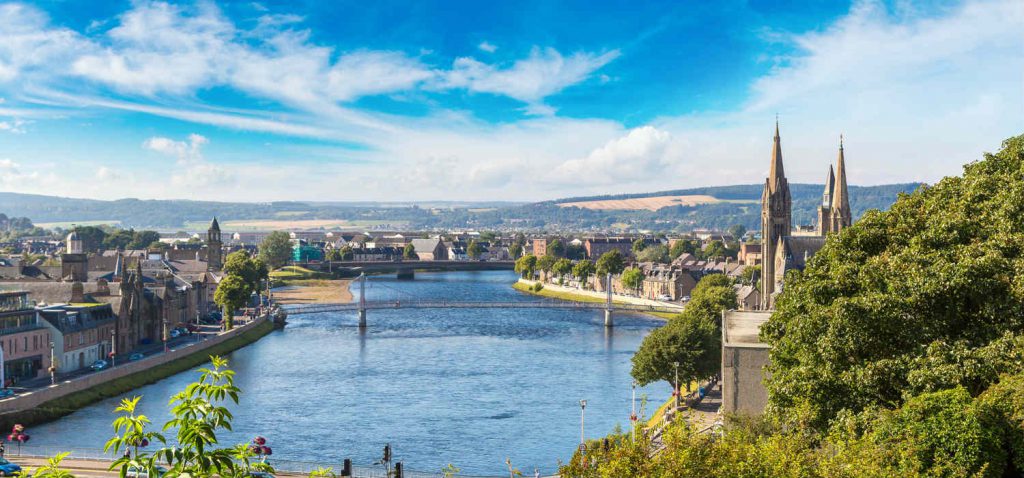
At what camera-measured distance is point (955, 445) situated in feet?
68.3

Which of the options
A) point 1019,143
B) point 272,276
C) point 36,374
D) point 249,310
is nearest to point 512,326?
point 249,310

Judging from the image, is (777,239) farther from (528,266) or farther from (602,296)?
(528,266)

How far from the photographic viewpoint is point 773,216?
332 ft

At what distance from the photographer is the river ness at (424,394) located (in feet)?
154

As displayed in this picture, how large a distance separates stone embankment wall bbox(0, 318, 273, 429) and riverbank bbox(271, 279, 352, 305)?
55727mm

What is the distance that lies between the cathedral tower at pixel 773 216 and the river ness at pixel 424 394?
44.9 feet

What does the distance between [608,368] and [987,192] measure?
45.3 m

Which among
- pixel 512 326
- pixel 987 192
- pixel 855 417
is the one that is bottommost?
pixel 512 326

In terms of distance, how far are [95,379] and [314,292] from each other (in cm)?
10100

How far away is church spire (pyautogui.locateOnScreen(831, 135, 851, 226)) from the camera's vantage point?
116m

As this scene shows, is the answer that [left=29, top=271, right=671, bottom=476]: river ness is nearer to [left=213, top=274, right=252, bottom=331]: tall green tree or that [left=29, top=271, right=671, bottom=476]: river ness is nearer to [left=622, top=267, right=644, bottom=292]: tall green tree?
[left=213, top=274, right=252, bottom=331]: tall green tree

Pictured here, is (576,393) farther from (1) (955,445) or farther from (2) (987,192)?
(1) (955,445)

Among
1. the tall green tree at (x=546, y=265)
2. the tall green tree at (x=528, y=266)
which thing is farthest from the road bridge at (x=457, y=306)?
the tall green tree at (x=528, y=266)

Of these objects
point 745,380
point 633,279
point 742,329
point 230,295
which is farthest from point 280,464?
point 633,279
